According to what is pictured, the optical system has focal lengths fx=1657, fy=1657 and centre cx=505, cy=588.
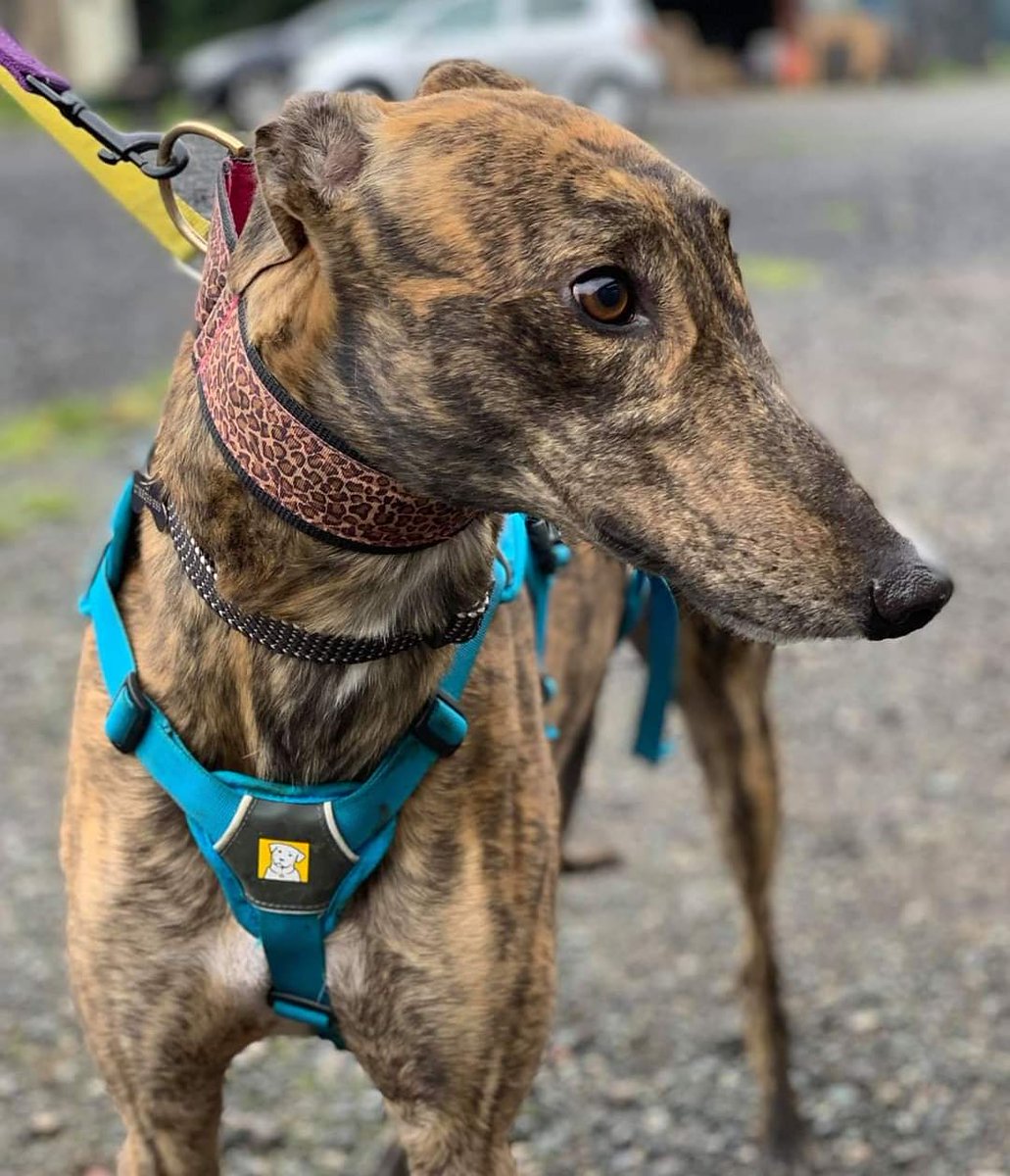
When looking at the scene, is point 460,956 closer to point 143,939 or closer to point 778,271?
point 143,939

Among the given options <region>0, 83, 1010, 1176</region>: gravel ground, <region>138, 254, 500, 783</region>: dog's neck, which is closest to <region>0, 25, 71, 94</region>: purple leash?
<region>138, 254, 500, 783</region>: dog's neck

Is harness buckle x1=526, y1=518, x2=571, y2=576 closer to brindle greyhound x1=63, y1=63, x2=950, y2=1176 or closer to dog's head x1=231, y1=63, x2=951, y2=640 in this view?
brindle greyhound x1=63, y1=63, x2=950, y2=1176

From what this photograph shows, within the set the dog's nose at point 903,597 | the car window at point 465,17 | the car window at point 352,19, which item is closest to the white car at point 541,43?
the car window at point 465,17

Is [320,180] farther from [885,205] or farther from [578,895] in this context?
[885,205]

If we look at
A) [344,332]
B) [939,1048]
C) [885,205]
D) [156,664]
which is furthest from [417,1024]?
[885,205]

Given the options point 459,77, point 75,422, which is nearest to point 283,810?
point 459,77

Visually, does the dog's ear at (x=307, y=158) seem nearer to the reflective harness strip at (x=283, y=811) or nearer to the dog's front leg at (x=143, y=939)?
the reflective harness strip at (x=283, y=811)

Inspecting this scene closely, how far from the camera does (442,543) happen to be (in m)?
2.05

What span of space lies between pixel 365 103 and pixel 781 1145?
8.11ft

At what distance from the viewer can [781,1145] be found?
349 centimetres

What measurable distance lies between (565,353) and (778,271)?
1018 cm

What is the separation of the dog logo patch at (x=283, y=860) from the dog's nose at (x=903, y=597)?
82 centimetres

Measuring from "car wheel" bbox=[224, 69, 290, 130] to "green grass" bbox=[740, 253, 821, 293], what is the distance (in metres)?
9.26

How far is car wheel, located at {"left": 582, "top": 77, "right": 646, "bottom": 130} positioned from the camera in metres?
18.0
